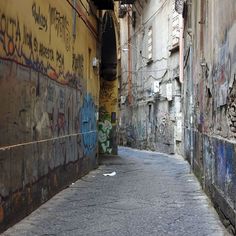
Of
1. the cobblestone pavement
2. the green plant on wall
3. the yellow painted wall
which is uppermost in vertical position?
the yellow painted wall

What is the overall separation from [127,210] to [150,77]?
17059 millimetres

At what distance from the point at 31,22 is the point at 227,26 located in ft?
9.06

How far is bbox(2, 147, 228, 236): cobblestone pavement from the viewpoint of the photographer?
6.54 meters

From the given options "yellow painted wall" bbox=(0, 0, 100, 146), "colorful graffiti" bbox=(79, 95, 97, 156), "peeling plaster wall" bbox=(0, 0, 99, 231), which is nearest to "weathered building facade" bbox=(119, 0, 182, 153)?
"colorful graffiti" bbox=(79, 95, 97, 156)

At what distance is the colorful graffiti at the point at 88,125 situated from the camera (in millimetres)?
12695

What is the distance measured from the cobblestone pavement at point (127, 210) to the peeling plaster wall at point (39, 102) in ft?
0.90

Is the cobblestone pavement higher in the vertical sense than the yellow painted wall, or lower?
lower

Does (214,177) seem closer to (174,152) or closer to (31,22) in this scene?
(31,22)

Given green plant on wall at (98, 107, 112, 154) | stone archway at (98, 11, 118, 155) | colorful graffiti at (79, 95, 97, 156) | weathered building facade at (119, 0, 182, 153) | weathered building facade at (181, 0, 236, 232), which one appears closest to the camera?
weathered building facade at (181, 0, 236, 232)

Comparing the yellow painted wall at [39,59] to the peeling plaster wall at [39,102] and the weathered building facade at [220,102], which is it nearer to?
the peeling plaster wall at [39,102]

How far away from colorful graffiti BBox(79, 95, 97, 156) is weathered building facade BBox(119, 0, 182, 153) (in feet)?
20.1

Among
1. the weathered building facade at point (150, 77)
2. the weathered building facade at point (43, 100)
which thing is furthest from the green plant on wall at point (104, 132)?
the weathered building facade at point (43, 100)

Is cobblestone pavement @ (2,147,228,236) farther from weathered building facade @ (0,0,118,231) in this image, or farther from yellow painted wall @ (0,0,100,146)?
yellow painted wall @ (0,0,100,146)

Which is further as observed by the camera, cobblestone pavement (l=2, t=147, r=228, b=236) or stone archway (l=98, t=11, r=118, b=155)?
stone archway (l=98, t=11, r=118, b=155)
